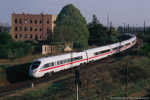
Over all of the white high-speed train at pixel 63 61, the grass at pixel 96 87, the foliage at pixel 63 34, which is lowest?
the grass at pixel 96 87

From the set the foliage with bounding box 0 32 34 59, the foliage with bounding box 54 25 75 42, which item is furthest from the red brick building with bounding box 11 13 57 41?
the foliage with bounding box 0 32 34 59

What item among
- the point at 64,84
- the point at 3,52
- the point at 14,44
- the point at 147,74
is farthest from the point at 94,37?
the point at 64,84

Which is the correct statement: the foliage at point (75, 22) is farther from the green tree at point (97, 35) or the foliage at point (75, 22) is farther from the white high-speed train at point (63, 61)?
the white high-speed train at point (63, 61)

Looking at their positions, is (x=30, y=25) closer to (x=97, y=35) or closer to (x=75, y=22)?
(x=75, y=22)

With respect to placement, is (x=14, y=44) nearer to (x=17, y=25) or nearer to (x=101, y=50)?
(x=101, y=50)

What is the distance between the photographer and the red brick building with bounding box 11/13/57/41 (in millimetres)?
43938

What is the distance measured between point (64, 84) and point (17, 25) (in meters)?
32.5

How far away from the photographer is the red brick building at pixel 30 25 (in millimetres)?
43938

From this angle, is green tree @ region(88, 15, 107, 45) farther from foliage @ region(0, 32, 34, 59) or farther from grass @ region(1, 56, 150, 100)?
grass @ region(1, 56, 150, 100)

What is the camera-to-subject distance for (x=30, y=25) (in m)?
44.5

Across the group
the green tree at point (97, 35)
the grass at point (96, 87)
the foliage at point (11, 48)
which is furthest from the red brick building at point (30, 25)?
the grass at point (96, 87)

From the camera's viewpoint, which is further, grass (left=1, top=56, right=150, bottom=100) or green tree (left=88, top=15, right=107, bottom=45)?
green tree (left=88, top=15, right=107, bottom=45)

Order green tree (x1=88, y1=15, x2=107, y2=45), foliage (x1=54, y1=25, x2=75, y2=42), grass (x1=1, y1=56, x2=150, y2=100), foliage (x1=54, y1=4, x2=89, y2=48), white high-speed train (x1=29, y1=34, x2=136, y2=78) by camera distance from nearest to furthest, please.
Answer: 1. grass (x1=1, y1=56, x2=150, y2=100)
2. white high-speed train (x1=29, y1=34, x2=136, y2=78)
3. foliage (x1=54, y1=25, x2=75, y2=42)
4. foliage (x1=54, y1=4, x2=89, y2=48)
5. green tree (x1=88, y1=15, x2=107, y2=45)

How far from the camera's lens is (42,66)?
60.7 ft
